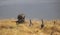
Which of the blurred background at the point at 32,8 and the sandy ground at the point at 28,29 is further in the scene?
the blurred background at the point at 32,8

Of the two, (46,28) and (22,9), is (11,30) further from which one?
(22,9)

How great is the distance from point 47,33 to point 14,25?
749 millimetres

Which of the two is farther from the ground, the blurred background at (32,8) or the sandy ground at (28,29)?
the blurred background at (32,8)

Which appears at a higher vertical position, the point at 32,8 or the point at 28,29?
the point at 32,8

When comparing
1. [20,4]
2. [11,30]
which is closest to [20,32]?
[11,30]

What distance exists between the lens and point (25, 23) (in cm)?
367

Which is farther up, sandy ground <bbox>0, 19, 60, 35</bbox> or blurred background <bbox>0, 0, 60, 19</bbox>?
blurred background <bbox>0, 0, 60, 19</bbox>

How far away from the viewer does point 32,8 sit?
482 centimetres

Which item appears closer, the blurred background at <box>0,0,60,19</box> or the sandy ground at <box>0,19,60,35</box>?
the sandy ground at <box>0,19,60,35</box>

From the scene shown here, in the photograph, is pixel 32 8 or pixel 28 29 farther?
pixel 32 8

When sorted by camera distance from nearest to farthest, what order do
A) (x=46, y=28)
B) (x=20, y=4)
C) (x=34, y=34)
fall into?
(x=34, y=34) < (x=46, y=28) < (x=20, y=4)

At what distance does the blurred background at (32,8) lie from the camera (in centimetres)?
469

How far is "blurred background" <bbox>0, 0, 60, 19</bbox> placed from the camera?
15.4ft

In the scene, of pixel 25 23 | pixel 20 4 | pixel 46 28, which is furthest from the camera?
pixel 20 4
